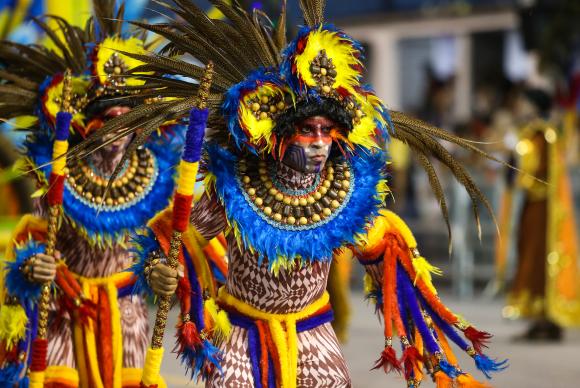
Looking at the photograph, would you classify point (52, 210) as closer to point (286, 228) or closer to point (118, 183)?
point (118, 183)

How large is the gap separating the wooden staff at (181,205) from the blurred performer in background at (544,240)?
547 centimetres

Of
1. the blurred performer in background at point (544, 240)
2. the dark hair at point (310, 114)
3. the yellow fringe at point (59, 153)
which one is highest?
the dark hair at point (310, 114)

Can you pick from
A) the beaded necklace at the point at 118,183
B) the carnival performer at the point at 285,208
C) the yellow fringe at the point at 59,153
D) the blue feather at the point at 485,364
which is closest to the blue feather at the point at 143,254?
the carnival performer at the point at 285,208

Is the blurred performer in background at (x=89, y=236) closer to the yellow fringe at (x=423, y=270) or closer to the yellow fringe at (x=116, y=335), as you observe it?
the yellow fringe at (x=116, y=335)

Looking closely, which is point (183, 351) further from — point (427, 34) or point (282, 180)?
point (427, 34)

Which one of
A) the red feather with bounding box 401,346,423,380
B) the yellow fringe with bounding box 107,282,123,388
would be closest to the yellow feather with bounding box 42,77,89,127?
the yellow fringe with bounding box 107,282,123,388

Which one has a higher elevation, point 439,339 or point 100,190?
point 100,190

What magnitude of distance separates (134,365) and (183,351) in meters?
0.90

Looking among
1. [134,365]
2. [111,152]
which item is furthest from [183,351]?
[111,152]

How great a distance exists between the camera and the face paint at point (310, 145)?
3.78 m

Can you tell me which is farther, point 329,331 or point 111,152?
point 111,152

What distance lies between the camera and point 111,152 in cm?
464

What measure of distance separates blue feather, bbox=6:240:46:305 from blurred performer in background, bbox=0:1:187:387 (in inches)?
0.5

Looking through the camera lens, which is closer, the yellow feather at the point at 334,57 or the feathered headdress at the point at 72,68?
the yellow feather at the point at 334,57
